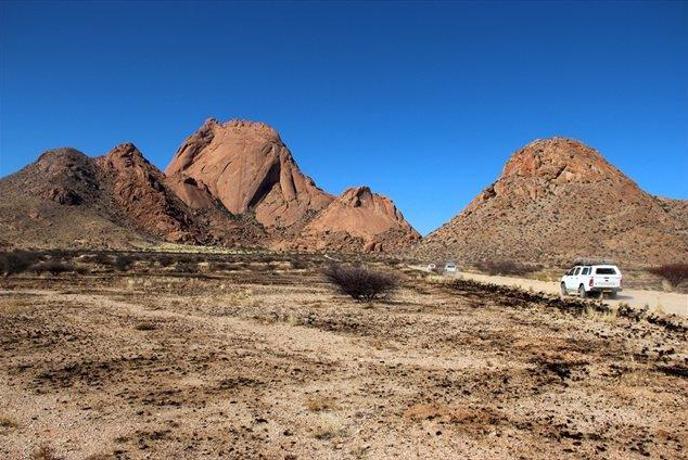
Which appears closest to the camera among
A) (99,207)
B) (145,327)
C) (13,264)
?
(145,327)

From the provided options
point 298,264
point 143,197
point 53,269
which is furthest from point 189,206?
point 53,269

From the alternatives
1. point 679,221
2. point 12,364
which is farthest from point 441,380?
point 679,221

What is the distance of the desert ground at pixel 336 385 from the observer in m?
7.66

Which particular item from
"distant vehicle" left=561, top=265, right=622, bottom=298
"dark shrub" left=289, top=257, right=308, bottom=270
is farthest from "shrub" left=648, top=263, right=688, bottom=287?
"dark shrub" left=289, top=257, right=308, bottom=270

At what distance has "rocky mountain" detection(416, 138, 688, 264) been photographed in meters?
79.3

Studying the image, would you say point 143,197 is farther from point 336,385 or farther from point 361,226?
point 336,385

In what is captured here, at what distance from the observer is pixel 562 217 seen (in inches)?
3521

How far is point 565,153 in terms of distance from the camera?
4072 inches

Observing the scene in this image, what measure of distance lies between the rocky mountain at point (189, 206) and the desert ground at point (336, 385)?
8353 cm

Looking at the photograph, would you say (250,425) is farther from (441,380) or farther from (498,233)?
(498,233)

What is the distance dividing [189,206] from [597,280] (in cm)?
14175

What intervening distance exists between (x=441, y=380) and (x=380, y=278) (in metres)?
17.1

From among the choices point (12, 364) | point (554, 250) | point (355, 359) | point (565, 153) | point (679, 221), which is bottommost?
point (12, 364)

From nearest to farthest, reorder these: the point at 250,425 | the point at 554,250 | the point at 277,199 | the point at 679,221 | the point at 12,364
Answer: the point at 250,425
the point at 12,364
the point at 554,250
the point at 679,221
the point at 277,199
